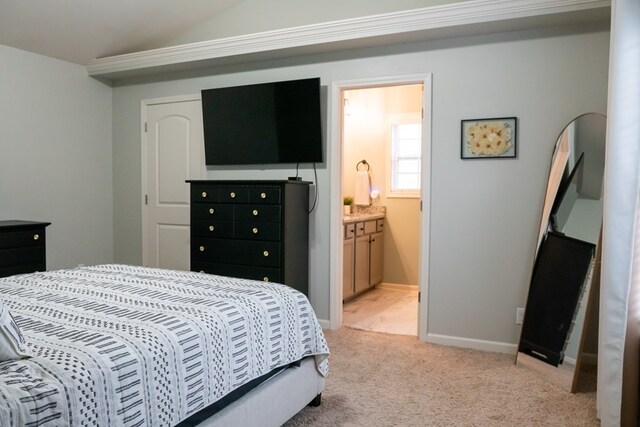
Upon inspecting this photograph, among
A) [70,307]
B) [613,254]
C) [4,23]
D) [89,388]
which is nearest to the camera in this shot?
[89,388]

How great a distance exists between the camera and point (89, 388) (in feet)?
4.26

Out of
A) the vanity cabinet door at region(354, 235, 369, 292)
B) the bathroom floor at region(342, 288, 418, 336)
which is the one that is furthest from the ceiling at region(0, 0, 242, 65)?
the bathroom floor at region(342, 288, 418, 336)

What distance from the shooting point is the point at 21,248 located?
3770mm

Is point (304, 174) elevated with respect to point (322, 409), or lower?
elevated

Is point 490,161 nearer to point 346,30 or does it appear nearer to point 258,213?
point 346,30

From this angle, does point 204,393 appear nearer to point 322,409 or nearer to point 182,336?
point 182,336

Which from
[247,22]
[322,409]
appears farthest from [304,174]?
[322,409]

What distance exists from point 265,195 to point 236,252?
21.0 inches

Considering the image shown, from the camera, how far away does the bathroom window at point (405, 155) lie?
574 cm

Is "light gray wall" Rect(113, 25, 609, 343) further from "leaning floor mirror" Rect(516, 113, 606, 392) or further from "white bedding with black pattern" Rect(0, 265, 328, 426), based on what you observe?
"white bedding with black pattern" Rect(0, 265, 328, 426)

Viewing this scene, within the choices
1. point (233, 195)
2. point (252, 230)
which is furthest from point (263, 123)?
point (252, 230)

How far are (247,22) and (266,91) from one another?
777 mm

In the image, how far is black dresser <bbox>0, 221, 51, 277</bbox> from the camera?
12.0 feet

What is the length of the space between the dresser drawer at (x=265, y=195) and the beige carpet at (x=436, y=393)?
119 cm
